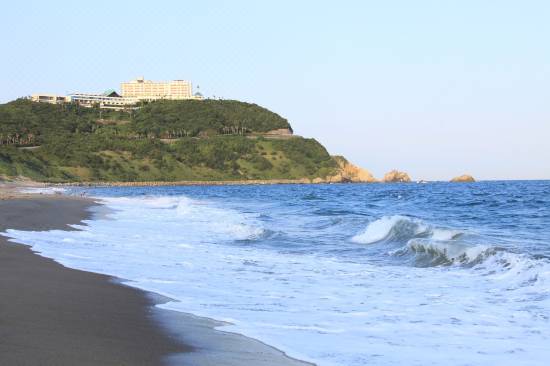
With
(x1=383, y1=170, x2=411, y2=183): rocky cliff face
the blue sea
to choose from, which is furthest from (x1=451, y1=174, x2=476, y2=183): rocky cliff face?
the blue sea

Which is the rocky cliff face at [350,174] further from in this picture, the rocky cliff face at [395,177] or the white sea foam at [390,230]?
the white sea foam at [390,230]

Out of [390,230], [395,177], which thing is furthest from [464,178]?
[390,230]

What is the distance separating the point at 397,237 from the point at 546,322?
11.4 meters

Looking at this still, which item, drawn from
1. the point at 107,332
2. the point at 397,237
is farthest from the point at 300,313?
the point at 397,237

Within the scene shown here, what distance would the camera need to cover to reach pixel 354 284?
1039 cm

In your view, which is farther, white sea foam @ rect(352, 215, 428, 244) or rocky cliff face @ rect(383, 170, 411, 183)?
rocky cliff face @ rect(383, 170, 411, 183)

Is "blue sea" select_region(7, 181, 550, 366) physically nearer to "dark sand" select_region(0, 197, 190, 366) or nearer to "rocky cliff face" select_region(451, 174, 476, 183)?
"dark sand" select_region(0, 197, 190, 366)

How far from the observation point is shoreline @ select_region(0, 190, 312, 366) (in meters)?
5.20

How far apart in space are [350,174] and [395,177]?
16.8 meters

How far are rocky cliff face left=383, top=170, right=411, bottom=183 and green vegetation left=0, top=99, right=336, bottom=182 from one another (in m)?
17.4

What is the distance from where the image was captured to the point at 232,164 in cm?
15400

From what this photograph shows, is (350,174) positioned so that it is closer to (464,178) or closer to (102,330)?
(464,178)

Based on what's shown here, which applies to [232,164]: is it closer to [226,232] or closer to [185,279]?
[226,232]

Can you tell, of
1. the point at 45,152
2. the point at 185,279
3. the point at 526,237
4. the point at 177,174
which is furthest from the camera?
the point at 177,174
